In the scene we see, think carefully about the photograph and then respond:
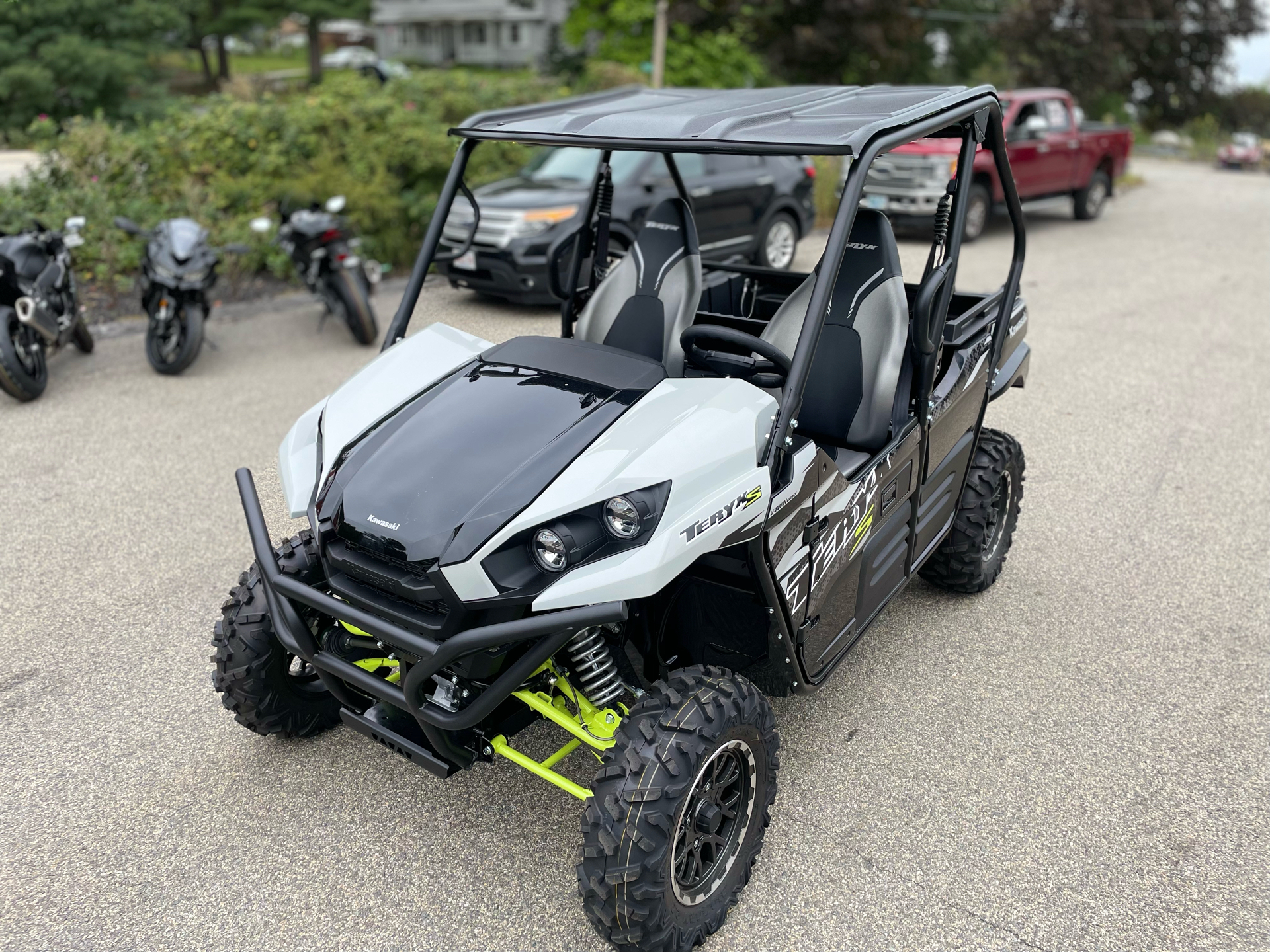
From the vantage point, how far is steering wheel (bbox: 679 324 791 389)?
3061 millimetres

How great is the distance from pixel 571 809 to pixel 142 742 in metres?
1.54

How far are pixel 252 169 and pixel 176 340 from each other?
3212mm

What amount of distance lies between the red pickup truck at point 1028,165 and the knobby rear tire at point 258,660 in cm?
962

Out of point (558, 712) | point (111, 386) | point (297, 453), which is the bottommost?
point (111, 386)

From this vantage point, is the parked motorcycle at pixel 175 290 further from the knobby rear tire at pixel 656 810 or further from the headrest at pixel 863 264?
the knobby rear tire at pixel 656 810

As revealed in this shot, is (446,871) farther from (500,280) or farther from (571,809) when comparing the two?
(500,280)

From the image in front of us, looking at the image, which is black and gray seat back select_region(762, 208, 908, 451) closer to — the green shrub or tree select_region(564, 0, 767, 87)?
the green shrub

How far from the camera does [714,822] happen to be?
2697mm

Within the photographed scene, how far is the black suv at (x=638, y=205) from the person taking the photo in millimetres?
8352

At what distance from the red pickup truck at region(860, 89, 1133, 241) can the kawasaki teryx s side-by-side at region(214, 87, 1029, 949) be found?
8505mm

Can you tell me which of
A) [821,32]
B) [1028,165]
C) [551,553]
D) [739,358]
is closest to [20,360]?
[739,358]

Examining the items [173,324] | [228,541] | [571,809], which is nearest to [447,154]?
[173,324]

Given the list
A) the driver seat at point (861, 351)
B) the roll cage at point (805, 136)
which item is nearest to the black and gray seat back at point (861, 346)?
the driver seat at point (861, 351)

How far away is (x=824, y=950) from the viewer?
2734 millimetres
